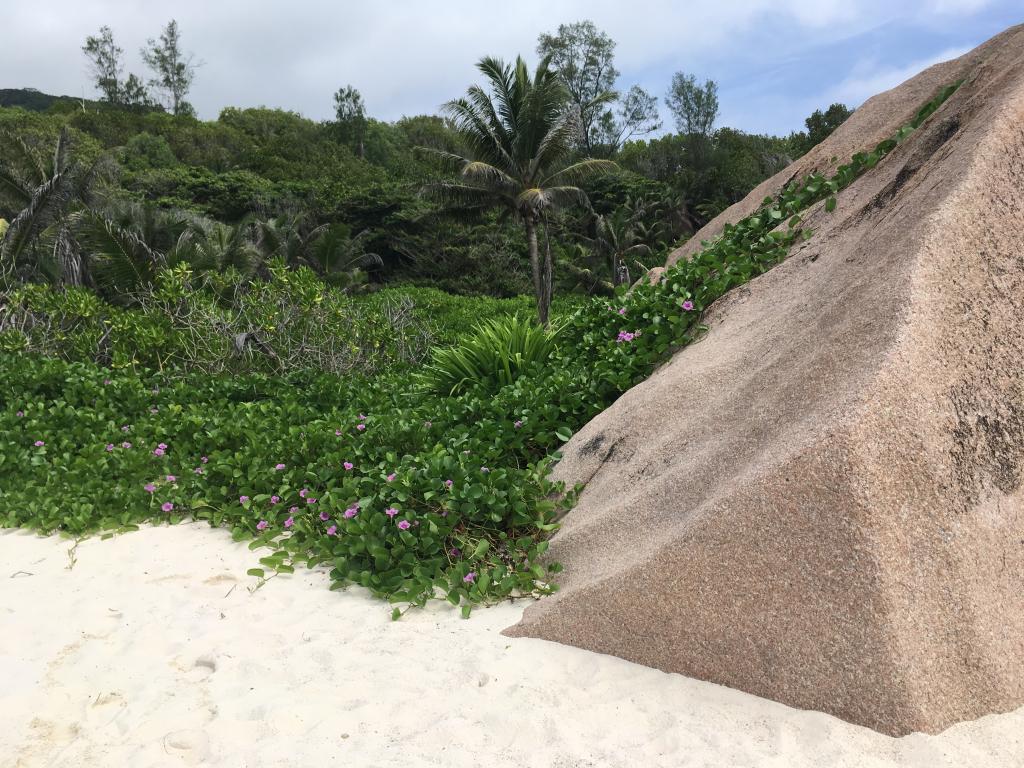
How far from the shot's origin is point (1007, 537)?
261 cm

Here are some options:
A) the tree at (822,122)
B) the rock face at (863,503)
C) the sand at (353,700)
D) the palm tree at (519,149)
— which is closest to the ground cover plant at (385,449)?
the sand at (353,700)

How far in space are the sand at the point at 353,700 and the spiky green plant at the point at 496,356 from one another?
305cm

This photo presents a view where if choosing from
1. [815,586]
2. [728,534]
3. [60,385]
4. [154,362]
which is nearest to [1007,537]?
[815,586]

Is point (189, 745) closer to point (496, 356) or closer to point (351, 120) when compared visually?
point (496, 356)

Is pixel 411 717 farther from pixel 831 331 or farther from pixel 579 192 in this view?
pixel 579 192

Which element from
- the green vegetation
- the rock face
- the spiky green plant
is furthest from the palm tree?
the rock face

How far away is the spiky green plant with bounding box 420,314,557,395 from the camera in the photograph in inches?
247

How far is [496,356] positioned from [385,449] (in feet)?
5.93

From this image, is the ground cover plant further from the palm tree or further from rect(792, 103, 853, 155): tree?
rect(792, 103, 853, 155): tree

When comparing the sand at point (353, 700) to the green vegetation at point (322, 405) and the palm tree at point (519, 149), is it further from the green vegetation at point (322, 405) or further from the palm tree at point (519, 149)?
the palm tree at point (519, 149)

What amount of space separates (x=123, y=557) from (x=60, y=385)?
397cm

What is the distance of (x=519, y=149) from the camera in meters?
22.6

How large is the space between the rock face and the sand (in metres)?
0.13

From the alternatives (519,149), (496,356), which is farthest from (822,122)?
(496,356)
